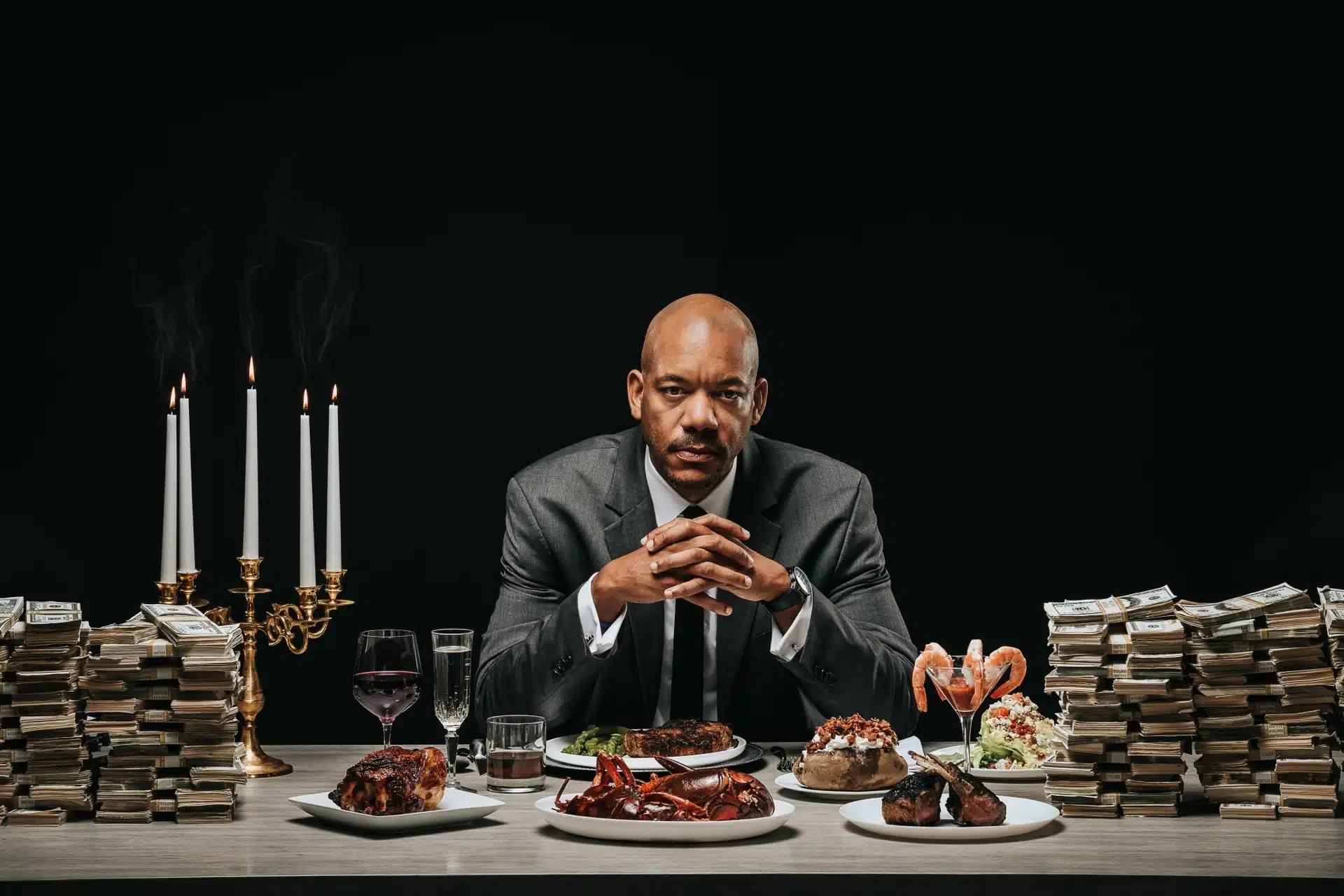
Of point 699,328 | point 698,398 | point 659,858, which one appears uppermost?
point 699,328

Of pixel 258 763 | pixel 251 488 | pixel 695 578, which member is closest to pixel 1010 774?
pixel 695 578

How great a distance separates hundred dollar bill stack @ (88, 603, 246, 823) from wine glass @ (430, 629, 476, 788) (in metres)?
0.36

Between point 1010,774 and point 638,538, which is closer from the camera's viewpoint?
point 1010,774

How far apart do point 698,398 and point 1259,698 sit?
1.37 m

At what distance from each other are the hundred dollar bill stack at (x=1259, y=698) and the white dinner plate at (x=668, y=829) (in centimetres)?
78

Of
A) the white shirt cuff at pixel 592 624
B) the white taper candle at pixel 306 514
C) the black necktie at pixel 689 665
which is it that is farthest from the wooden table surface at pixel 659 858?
the black necktie at pixel 689 665

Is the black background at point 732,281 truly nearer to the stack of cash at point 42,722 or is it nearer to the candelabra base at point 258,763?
the candelabra base at point 258,763

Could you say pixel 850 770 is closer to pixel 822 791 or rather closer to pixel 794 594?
pixel 822 791

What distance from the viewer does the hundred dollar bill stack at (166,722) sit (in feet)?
7.73

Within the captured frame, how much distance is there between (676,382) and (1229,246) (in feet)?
7.79

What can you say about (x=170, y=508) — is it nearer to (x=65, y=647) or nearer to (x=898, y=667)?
(x=65, y=647)

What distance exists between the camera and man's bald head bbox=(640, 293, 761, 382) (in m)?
3.29

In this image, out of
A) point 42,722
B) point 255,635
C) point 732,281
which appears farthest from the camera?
point 732,281

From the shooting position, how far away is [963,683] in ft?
8.00
